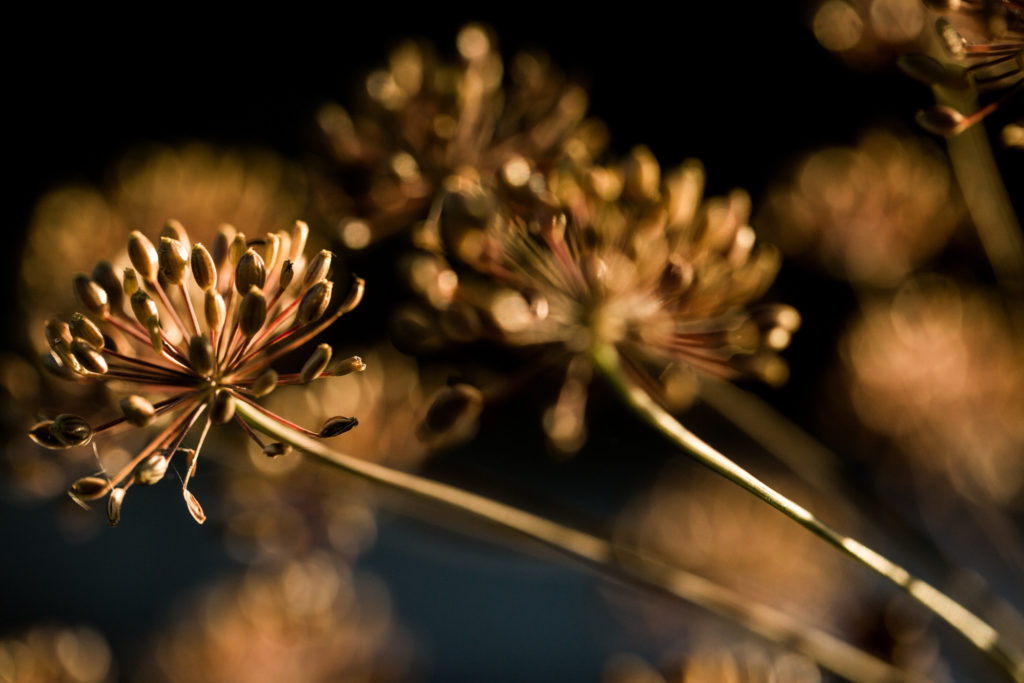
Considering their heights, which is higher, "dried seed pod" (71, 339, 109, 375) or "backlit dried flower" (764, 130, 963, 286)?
"backlit dried flower" (764, 130, 963, 286)

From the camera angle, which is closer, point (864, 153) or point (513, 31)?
point (864, 153)

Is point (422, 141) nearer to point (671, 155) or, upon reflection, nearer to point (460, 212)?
point (460, 212)

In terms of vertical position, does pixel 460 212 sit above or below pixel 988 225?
below

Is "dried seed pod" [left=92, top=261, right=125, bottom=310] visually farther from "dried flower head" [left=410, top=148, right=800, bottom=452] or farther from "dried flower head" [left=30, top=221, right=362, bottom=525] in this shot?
"dried flower head" [left=410, top=148, right=800, bottom=452]

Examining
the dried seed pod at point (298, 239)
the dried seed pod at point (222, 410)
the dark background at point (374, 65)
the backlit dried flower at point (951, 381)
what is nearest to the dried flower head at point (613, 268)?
the dried seed pod at point (298, 239)

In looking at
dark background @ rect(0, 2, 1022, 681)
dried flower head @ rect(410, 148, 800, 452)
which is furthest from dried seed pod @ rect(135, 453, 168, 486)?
dark background @ rect(0, 2, 1022, 681)

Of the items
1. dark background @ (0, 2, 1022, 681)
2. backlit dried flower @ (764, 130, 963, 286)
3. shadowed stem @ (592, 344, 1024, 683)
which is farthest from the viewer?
dark background @ (0, 2, 1022, 681)

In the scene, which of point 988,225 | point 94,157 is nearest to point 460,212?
point 988,225

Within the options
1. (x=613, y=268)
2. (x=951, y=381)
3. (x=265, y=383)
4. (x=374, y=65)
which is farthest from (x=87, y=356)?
(x=374, y=65)
